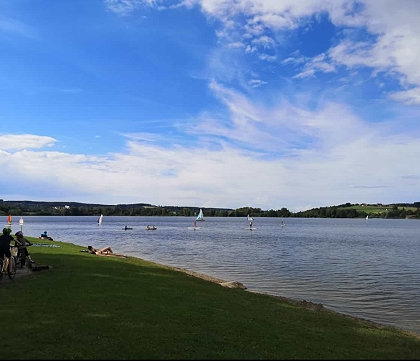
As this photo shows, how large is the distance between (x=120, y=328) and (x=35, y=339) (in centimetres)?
199

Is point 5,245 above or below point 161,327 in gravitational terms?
above

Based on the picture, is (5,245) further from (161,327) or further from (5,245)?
(161,327)

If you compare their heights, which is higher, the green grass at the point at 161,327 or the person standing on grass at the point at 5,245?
the person standing on grass at the point at 5,245

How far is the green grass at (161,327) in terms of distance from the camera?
8.79m

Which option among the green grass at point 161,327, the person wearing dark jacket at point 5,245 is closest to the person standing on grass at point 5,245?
the person wearing dark jacket at point 5,245

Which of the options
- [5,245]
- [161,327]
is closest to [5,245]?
Answer: [5,245]

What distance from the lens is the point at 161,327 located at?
10.6 meters

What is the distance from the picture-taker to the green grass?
8.79 metres

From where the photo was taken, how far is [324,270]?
34.7 meters

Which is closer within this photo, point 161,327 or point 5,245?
point 161,327

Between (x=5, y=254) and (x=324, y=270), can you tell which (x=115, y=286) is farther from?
(x=324, y=270)

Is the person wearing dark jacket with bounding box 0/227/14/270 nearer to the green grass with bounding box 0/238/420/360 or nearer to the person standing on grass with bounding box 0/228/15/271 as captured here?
the person standing on grass with bounding box 0/228/15/271

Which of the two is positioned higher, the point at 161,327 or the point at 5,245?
the point at 5,245

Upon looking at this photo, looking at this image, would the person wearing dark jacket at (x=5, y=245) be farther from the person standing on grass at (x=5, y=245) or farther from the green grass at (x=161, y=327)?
the green grass at (x=161, y=327)
